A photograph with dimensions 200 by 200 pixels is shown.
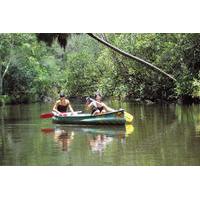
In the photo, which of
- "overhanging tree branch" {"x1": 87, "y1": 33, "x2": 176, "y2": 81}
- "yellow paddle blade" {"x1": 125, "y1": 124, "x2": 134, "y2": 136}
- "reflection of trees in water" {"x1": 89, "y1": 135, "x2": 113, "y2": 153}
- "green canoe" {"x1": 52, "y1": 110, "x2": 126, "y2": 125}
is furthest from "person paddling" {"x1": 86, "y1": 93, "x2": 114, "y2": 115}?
"reflection of trees in water" {"x1": 89, "y1": 135, "x2": 113, "y2": 153}

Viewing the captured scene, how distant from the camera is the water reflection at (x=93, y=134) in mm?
8195

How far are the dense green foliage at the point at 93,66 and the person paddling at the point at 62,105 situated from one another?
13 cm

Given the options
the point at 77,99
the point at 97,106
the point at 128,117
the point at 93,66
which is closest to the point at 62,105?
the point at 77,99

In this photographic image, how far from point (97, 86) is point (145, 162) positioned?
9.67ft

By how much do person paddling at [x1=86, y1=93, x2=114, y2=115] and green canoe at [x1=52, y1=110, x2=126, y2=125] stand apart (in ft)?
0.32

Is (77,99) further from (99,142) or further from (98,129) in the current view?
(99,142)

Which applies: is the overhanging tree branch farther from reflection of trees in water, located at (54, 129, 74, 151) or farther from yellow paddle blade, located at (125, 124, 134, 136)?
reflection of trees in water, located at (54, 129, 74, 151)

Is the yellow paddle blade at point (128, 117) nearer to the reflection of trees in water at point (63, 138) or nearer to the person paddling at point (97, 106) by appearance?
the person paddling at point (97, 106)

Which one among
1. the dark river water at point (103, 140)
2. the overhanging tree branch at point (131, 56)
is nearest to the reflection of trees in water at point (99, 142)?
the dark river water at point (103, 140)

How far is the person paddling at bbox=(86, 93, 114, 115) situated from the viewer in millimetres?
9969

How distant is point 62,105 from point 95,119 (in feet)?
2.14
